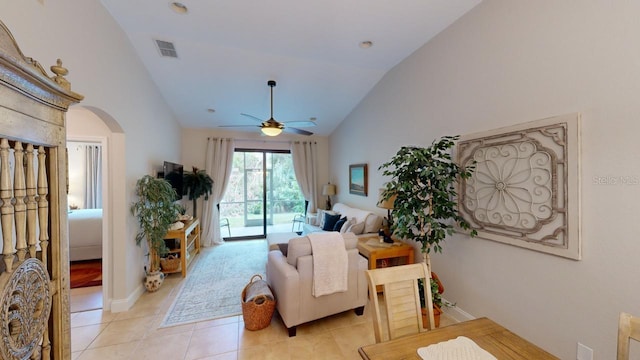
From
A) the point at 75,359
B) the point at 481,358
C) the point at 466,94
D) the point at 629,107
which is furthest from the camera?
the point at 466,94

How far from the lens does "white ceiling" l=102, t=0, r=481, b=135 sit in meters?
2.47

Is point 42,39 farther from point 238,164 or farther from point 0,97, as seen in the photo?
point 238,164

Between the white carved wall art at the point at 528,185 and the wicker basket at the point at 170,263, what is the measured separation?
4.04 m

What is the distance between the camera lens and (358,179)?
495 cm

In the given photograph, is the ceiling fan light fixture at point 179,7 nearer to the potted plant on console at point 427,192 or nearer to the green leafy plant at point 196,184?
the potted plant on console at point 427,192

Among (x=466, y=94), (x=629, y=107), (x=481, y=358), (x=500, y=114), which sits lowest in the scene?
(x=481, y=358)

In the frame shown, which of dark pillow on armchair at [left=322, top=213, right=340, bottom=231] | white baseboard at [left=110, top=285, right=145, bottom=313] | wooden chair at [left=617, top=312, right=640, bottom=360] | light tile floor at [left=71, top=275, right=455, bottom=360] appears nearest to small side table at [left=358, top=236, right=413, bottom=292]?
light tile floor at [left=71, top=275, right=455, bottom=360]

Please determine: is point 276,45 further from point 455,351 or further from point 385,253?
point 455,351

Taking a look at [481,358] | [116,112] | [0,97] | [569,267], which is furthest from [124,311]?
[569,267]

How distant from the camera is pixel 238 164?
6.00 meters

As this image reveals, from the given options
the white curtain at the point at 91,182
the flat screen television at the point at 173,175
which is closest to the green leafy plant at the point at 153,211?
the flat screen television at the point at 173,175

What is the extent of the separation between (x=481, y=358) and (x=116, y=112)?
144 inches

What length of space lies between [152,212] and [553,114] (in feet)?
13.9

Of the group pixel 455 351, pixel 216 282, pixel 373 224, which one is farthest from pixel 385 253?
pixel 216 282
